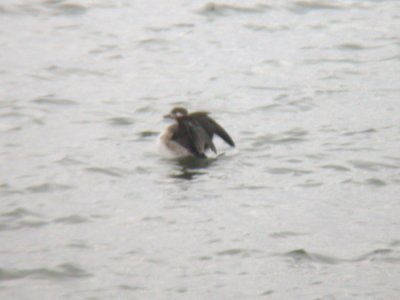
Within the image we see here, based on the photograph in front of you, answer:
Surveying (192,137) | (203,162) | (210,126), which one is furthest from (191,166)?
(210,126)

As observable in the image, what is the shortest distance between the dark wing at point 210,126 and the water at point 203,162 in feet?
0.68

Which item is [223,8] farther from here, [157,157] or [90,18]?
[157,157]

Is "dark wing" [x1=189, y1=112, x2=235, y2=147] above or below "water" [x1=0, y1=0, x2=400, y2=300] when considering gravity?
above

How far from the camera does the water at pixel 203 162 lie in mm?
9938

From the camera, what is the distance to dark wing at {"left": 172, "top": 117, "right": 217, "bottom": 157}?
13000mm

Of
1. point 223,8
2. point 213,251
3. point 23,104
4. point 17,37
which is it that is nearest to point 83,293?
point 213,251

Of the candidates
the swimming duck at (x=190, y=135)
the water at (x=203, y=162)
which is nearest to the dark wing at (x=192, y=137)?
the swimming duck at (x=190, y=135)

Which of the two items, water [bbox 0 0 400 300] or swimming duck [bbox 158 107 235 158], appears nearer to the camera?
water [bbox 0 0 400 300]

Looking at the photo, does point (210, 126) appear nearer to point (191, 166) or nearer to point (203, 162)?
point (203, 162)

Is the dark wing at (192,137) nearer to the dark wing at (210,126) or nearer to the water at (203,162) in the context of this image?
the dark wing at (210,126)

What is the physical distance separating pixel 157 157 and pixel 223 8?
22.4 feet

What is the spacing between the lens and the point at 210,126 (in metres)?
13.2

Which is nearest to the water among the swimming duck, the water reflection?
the water reflection

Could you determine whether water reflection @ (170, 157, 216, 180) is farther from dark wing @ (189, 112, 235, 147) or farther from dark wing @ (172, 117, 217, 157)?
dark wing @ (189, 112, 235, 147)
